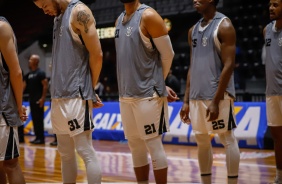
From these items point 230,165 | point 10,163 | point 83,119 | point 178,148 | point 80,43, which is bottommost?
point 178,148

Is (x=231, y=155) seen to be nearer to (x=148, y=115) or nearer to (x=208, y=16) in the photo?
(x=148, y=115)

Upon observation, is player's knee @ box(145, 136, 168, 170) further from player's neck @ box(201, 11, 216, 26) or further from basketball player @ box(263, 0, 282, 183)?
basketball player @ box(263, 0, 282, 183)

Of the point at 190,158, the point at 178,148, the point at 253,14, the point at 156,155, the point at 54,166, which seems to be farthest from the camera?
the point at 253,14

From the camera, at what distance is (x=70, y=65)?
3.96 meters

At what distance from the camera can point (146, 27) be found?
4188 millimetres

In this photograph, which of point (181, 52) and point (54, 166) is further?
point (181, 52)

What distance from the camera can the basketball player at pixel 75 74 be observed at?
12.8ft

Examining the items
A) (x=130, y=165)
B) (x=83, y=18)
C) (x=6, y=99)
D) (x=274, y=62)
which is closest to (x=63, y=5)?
(x=83, y=18)

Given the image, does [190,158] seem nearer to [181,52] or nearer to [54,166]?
[54,166]

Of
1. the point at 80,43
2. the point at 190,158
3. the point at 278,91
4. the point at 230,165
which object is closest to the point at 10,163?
the point at 80,43

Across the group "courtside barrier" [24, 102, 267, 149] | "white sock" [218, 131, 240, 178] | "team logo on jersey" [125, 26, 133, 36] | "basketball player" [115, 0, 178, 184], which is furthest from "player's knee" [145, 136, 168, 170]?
"courtside barrier" [24, 102, 267, 149]

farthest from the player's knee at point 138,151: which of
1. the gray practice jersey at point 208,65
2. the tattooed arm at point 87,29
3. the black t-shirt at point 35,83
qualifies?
the black t-shirt at point 35,83

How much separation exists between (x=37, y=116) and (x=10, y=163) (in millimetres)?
7024

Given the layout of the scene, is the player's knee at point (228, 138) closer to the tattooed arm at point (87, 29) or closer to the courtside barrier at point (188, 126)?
the tattooed arm at point (87, 29)
